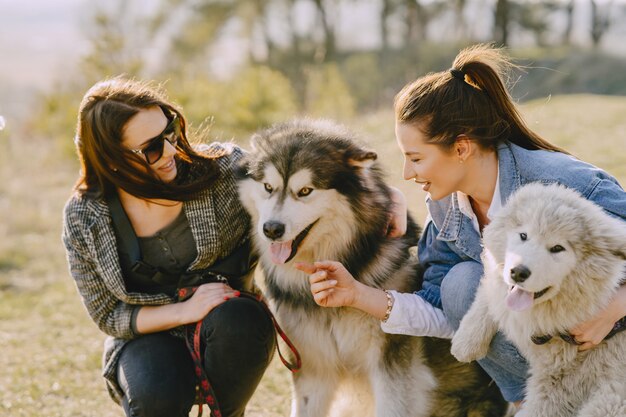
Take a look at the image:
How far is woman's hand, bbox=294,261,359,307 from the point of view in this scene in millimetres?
2404

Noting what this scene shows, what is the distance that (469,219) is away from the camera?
2516 millimetres

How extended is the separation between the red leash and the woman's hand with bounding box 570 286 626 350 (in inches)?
48.9

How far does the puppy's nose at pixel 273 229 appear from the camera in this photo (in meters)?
2.37

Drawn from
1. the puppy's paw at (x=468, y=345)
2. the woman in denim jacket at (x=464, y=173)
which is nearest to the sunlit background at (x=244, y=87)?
the woman in denim jacket at (x=464, y=173)

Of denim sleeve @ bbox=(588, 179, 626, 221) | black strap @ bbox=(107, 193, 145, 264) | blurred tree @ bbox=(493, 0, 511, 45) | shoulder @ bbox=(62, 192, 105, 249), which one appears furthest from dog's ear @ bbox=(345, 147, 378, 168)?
blurred tree @ bbox=(493, 0, 511, 45)

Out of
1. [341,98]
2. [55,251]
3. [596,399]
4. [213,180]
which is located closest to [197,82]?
[341,98]

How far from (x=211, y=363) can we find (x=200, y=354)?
68 mm

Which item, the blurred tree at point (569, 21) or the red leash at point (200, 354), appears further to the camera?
the blurred tree at point (569, 21)

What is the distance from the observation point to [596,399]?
75.3 inches

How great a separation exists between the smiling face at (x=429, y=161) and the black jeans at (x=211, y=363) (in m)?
0.92

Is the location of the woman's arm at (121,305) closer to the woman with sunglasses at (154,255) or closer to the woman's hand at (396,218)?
the woman with sunglasses at (154,255)

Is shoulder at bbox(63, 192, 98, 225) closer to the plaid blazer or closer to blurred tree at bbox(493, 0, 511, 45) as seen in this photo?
the plaid blazer

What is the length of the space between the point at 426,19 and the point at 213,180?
79.2 ft

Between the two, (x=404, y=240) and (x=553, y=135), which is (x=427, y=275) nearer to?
(x=404, y=240)
